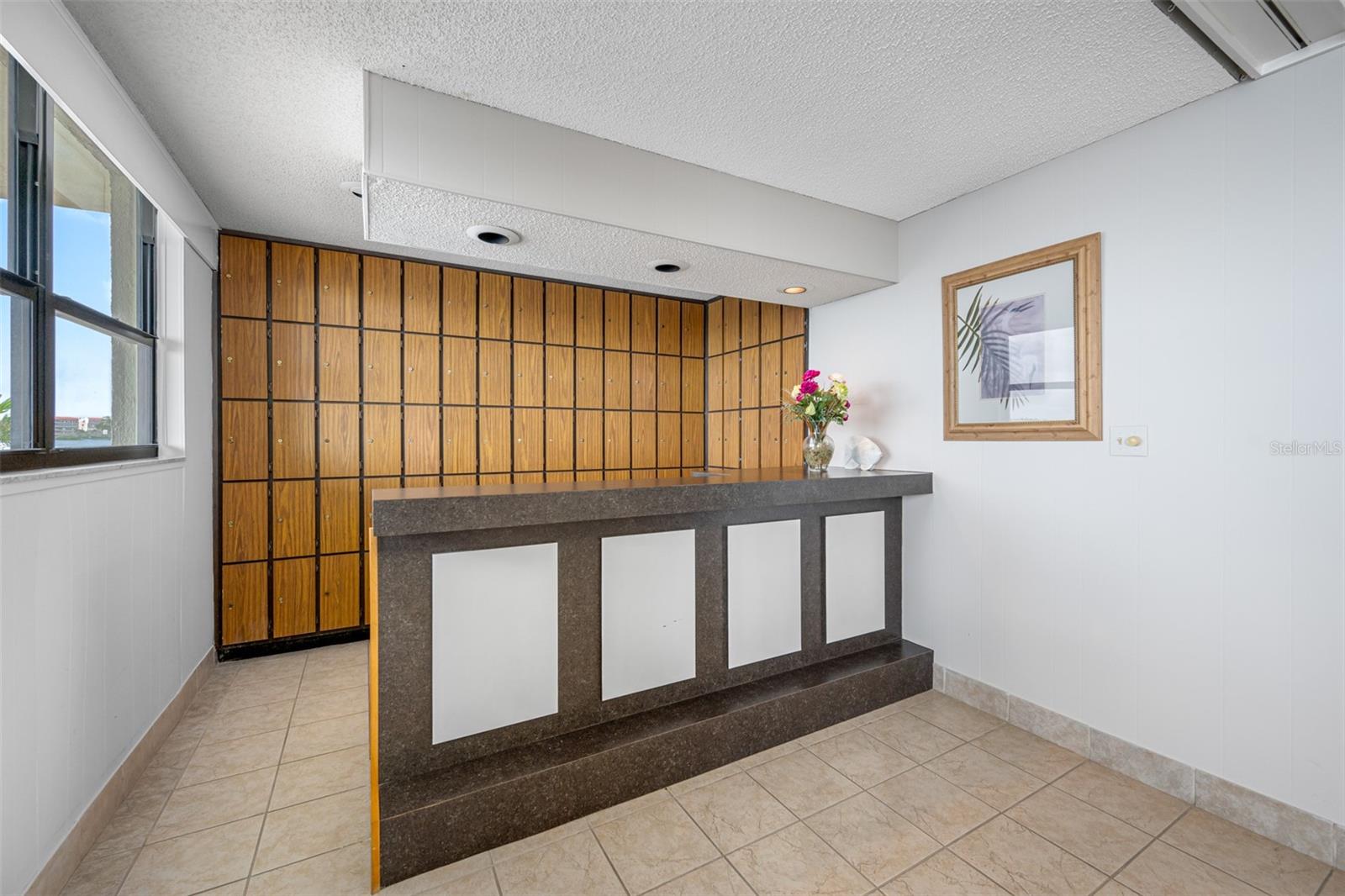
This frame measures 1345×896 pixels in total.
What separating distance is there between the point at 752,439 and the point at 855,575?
6.05ft

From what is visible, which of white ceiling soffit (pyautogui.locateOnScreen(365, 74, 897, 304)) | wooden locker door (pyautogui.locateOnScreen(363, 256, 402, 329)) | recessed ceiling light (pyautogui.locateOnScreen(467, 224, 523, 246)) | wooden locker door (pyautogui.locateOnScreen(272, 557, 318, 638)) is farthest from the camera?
wooden locker door (pyautogui.locateOnScreen(363, 256, 402, 329))

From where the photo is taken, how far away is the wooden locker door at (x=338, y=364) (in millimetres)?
3809

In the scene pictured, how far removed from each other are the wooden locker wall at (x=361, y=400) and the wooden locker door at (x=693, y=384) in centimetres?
61

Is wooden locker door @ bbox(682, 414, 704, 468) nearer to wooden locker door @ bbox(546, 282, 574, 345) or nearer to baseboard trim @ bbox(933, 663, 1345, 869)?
wooden locker door @ bbox(546, 282, 574, 345)

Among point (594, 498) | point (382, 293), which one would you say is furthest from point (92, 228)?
point (594, 498)

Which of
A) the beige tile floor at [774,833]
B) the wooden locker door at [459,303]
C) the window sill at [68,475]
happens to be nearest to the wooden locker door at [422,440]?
the wooden locker door at [459,303]

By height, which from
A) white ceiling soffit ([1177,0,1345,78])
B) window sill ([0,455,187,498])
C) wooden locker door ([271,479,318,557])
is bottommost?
wooden locker door ([271,479,318,557])

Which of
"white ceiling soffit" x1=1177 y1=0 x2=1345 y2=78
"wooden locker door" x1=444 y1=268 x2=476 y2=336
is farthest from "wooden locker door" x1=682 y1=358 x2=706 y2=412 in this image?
"white ceiling soffit" x1=1177 y1=0 x2=1345 y2=78

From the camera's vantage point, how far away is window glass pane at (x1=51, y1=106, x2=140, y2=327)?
6.51ft

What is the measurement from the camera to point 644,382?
5.02 m

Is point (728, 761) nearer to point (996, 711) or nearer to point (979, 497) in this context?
point (996, 711)

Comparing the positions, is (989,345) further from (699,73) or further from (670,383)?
(670,383)

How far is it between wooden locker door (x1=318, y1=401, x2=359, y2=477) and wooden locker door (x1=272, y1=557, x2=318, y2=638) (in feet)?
2.12

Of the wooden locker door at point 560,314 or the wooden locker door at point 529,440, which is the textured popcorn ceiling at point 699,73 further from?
the wooden locker door at point 529,440
